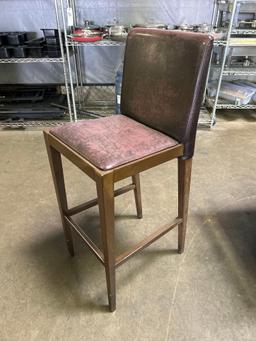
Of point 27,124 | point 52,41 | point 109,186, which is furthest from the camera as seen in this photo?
point 27,124

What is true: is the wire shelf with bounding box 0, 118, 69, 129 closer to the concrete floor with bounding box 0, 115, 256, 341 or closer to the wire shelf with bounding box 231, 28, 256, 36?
the concrete floor with bounding box 0, 115, 256, 341

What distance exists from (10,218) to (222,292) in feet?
3.85

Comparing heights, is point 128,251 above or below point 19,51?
below

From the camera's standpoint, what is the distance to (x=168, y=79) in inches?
33.7

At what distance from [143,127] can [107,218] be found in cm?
37

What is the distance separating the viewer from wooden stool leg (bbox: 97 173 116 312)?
740mm

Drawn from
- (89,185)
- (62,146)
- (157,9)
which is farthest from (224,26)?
(62,146)

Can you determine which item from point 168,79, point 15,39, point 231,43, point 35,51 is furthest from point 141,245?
point 15,39

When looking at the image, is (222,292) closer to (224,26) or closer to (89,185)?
(89,185)

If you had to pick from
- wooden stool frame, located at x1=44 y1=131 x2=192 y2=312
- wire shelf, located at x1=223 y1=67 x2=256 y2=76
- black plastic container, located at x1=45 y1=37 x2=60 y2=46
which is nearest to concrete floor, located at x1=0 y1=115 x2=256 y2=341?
wooden stool frame, located at x1=44 y1=131 x2=192 y2=312

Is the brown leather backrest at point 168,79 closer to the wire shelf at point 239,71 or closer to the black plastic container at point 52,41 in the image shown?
the black plastic container at point 52,41

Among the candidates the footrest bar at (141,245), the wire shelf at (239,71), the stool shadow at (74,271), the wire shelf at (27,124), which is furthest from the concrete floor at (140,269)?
the wire shelf at (239,71)

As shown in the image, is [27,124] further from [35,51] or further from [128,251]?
[128,251]

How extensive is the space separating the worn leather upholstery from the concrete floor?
2.12ft
